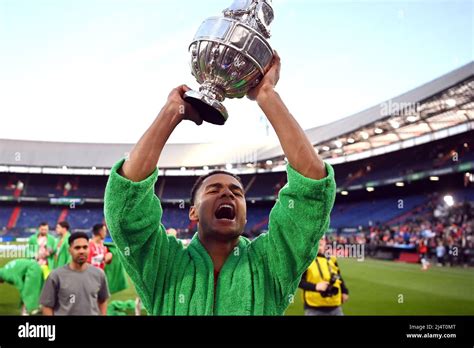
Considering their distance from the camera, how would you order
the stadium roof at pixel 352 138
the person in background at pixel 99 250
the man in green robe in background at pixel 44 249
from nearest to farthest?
the person in background at pixel 99 250
the man in green robe in background at pixel 44 249
the stadium roof at pixel 352 138

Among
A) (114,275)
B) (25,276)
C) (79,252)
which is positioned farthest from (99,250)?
(79,252)

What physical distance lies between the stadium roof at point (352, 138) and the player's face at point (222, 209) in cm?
972

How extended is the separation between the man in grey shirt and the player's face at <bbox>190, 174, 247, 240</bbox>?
5.28ft

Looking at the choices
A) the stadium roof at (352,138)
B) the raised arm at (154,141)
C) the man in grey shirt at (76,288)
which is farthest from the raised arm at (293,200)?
the stadium roof at (352,138)

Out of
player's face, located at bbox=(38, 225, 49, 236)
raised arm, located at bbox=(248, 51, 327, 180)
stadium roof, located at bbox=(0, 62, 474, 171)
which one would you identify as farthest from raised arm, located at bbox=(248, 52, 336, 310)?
stadium roof, located at bbox=(0, 62, 474, 171)

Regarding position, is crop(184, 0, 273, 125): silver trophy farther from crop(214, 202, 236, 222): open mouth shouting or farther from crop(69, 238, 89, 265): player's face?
crop(69, 238, 89, 265): player's face

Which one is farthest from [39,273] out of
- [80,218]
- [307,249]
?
[80,218]

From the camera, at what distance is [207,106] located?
3.56ft

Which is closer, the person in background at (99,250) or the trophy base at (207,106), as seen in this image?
→ the trophy base at (207,106)

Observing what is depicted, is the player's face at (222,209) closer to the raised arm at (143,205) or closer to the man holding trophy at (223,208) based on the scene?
the man holding trophy at (223,208)

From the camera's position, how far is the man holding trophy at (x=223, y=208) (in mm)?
1090

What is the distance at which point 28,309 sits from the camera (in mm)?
4023
